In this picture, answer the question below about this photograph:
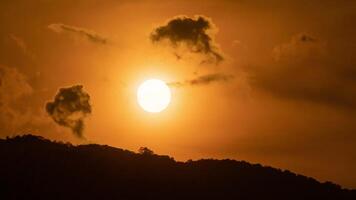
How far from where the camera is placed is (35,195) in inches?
7859

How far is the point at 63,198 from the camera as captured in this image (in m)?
200

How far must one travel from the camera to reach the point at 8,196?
19950 centimetres

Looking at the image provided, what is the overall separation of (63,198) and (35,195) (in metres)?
6.92

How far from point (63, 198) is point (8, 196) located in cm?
1353

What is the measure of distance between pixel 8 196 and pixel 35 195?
21.8ft
